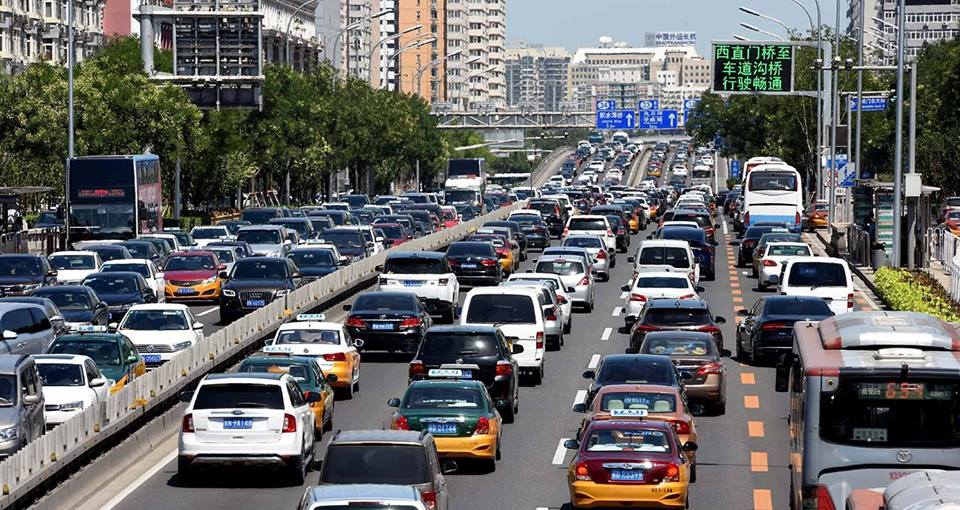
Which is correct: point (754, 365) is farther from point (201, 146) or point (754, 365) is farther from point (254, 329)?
point (201, 146)

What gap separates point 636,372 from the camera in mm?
29219

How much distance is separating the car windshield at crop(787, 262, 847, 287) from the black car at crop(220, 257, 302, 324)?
447 inches

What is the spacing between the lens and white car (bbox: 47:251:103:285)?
50250mm

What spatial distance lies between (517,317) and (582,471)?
13.7 metres

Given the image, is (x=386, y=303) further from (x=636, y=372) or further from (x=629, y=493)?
(x=629, y=493)

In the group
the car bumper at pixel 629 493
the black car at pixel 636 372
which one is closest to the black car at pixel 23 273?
the black car at pixel 636 372

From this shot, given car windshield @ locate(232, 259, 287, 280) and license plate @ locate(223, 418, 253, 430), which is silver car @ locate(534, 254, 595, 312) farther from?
license plate @ locate(223, 418, 253, 430)

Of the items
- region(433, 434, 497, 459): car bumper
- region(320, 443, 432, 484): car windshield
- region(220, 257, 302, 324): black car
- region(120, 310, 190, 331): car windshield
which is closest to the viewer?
region(320, 443, 432, 484): car windshield

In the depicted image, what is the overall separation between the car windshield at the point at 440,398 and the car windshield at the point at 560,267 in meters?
23.3

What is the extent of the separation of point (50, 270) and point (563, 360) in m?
13.8

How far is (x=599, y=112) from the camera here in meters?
160

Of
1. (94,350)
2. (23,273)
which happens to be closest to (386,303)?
(94,350)

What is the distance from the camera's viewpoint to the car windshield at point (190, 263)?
51812mm

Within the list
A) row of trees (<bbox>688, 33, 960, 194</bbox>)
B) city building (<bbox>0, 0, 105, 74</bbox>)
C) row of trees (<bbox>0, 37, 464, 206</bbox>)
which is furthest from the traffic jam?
city building (<bbox>0, 0, 105, 74</bbox>)
